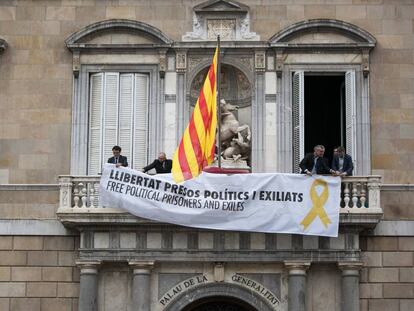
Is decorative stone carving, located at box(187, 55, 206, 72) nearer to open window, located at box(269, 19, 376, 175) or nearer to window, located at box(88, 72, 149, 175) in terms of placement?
window, located at box(88, 72, 149, 175)

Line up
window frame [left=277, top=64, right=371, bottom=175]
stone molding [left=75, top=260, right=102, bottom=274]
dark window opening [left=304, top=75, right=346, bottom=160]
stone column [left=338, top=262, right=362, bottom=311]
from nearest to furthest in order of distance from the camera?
1. stone column [left=338, top=262, right=362, bottom=311]
2. stone molding [left=75, top=260, right=102, bottom=274]
3. window frame [left=277, top=64, right=371, bottom=175]
4. dark window opening [left=304, top=75, right=346, bottom=160]

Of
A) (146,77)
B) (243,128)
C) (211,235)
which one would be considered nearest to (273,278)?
(211,235)

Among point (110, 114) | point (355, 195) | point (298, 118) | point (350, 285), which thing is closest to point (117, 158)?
point (110, 114)

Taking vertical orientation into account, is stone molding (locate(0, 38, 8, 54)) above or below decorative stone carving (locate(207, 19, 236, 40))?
below

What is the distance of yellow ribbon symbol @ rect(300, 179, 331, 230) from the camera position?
29156mm

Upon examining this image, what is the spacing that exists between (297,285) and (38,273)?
21.6 feet

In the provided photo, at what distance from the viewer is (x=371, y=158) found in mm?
30703

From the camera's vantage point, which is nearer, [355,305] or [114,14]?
[355,305]

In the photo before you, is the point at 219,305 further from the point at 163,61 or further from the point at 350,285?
the point at 163,61

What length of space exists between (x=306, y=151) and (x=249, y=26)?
3.84 m

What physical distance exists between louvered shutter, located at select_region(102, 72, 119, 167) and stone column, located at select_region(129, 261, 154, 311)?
10.6ft

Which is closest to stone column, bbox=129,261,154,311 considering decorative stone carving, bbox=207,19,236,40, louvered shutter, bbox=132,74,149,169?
louvered shutter, bbox=132,74,149,169

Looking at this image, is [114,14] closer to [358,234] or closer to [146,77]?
[146,77]

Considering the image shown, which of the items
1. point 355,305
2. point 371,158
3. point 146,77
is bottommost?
point 355,305
